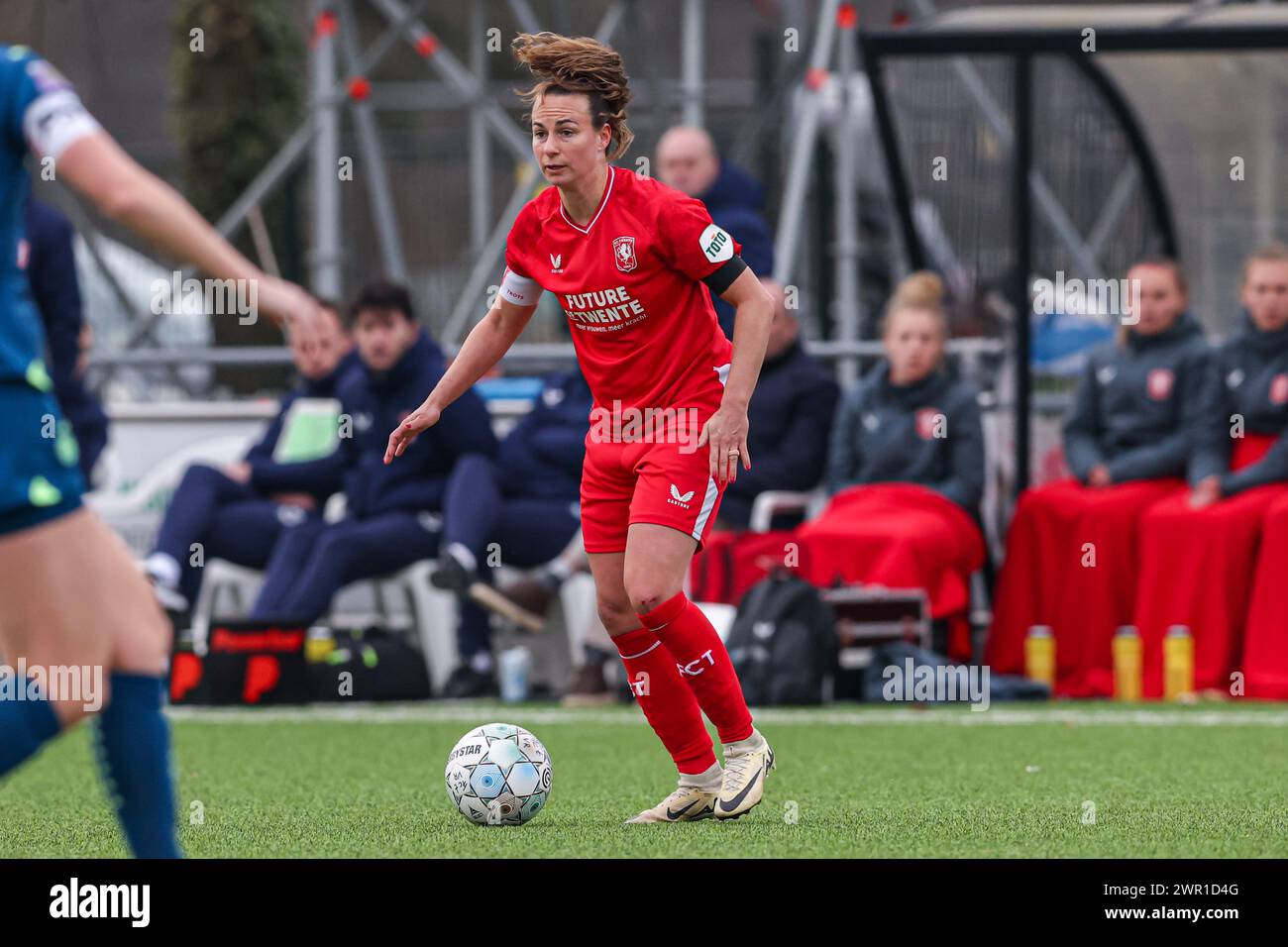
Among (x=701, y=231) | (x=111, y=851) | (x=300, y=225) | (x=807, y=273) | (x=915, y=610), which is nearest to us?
(x=111, y=851)

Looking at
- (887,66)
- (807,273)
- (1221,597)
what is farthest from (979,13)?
(1221,597)

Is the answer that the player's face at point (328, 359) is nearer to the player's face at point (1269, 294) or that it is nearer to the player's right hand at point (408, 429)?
the player's face at point (1269, 294)

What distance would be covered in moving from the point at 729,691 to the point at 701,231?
1193mm

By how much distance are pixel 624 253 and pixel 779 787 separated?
71.3 inches

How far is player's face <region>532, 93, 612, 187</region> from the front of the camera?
538 cm

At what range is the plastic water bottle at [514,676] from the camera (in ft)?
32.3

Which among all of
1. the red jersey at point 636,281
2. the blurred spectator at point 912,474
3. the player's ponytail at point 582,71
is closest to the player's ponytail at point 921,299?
the blurred spectator at point 912,474

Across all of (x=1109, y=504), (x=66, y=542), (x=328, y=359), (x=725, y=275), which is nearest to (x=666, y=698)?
(x=725, y=275)

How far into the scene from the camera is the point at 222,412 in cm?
1160

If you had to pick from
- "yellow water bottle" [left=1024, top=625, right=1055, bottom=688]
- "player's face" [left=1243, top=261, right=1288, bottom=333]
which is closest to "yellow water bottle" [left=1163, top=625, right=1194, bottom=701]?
"yellow water bottle" [left=1024, top=625, right=1055, bottom=688]

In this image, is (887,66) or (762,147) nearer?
(887,66)

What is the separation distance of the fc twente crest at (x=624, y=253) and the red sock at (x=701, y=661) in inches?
33.1

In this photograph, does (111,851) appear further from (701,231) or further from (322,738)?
(322,738)

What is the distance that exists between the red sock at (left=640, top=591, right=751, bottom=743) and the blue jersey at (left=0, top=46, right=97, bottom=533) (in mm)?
2204
